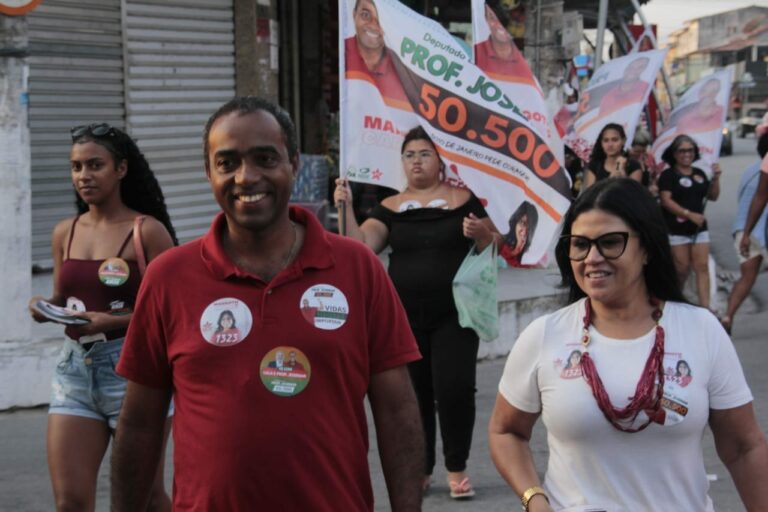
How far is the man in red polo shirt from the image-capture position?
2828mm

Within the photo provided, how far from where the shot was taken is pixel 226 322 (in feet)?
9.32

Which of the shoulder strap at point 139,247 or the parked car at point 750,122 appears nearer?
the shoulder strap at point 139,247

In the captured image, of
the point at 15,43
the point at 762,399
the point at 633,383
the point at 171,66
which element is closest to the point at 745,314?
the point at 762,399

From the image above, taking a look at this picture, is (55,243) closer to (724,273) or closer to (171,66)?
(171,66)

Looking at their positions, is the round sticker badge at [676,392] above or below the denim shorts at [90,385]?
above

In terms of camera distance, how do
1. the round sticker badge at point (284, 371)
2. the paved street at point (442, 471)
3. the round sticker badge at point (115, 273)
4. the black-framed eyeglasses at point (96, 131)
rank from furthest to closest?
the paved street at point (442, 471), the black-framed eyeglasses at point (96, 131), the round sticker badge at point (115, 273), the round sticker badge at point (284, 371)

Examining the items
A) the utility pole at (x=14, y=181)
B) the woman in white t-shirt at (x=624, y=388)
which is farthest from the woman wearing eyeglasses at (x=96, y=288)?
the utility pole at (x=14, y=181)

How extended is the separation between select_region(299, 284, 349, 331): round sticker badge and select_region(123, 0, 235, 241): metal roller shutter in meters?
8.90

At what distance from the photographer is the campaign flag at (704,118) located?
11.9 m

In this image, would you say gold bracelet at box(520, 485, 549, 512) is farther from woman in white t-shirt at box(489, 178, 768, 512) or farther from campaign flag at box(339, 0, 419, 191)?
campaign flag at box(339, 0, 419, 191)

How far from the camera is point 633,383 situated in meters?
3.21

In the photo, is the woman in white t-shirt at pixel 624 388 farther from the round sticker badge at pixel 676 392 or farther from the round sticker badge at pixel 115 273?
the round sticker badge at pixel 115 273

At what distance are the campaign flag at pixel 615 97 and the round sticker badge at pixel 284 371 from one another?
29.1 ft

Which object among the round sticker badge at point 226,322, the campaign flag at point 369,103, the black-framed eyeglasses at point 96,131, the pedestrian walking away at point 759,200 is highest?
the campaign flag at point 369,103
